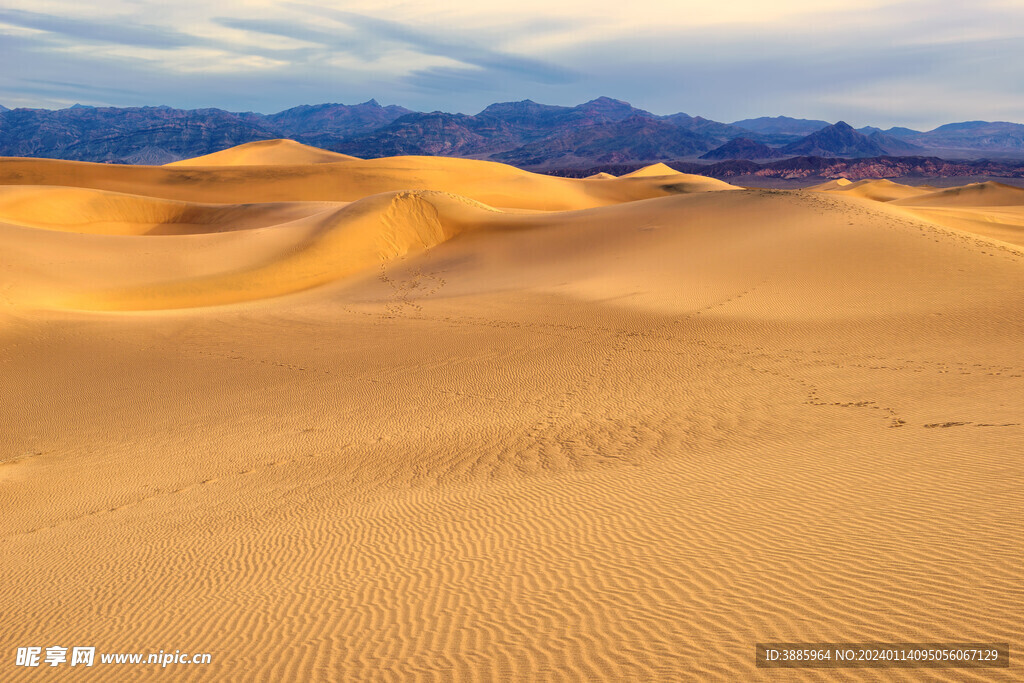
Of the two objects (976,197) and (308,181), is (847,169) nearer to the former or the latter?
(976,197)

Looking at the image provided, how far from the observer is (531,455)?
393 inches

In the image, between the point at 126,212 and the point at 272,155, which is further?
the point at 272,155

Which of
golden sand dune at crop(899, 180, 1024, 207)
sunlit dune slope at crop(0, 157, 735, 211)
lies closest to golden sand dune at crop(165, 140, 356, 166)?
sunlit dune slope at crop(0, 157, 735, 211)

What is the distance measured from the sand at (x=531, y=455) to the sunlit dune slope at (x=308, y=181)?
37576 millimetres

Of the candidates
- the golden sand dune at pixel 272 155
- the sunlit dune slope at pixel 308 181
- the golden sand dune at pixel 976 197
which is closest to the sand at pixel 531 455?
the sunlit dune slope at pixel 308 181

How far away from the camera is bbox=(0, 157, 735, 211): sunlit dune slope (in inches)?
2432

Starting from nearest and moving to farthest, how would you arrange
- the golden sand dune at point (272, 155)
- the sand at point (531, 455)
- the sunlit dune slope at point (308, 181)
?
the sand at point (531, 455) → the sunlit dune slope at point (308, 181) → the golden sand dune at point (272, 155)

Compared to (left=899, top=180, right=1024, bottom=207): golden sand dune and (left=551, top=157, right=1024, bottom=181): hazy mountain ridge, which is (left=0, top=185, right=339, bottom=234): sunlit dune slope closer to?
(left=899, top=180, right=1024, bottom=207): golden sand dune

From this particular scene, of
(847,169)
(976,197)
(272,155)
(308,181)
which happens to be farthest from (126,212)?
(847,169)

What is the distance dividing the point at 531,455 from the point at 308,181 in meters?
61.3

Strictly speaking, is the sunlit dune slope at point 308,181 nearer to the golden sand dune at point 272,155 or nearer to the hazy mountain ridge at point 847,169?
the golden sand dune at point 272,155

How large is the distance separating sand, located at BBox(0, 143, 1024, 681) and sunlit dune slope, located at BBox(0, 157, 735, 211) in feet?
123

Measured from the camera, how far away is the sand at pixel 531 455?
508 cm

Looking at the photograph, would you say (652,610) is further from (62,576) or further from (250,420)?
(250,420)
